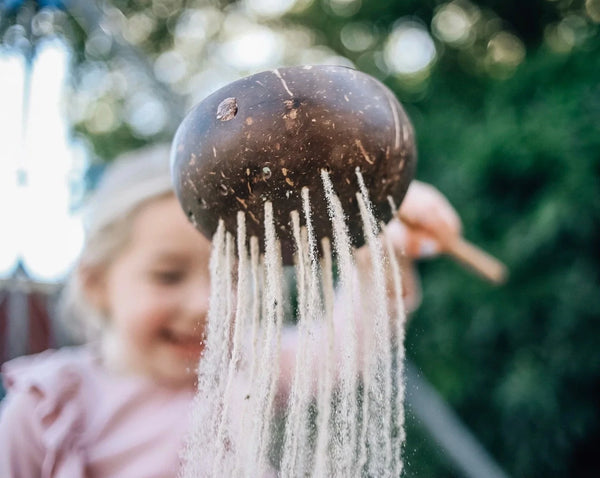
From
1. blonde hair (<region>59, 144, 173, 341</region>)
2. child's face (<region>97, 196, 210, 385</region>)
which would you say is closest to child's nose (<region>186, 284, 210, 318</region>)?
child's face (<region>97, 196, 210, 385</region>)

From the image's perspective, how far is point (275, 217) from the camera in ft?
1.84

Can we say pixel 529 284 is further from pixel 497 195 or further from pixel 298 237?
pixel 298 237

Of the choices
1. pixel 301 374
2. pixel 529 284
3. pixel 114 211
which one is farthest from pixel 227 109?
pixel 529 284

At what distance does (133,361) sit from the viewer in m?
1.14

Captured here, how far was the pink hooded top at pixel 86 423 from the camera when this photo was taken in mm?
1004

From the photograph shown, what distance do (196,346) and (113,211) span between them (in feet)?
1.11

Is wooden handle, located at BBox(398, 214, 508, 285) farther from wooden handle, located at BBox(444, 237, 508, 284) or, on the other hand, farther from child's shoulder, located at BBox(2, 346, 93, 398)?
child's shoulder, located at BBox(2, 346, 93, 398)

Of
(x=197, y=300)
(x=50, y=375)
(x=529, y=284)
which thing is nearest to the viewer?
(x=197, y=300)

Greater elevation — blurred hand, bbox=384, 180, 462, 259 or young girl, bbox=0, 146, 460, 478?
blurred hand, bbox=384, 180, 462, 259

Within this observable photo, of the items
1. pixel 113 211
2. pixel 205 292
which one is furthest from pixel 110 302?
pixel 205 292

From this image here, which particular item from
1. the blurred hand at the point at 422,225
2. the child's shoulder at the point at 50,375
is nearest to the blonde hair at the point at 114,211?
the child's shoulder at the point at 50,375

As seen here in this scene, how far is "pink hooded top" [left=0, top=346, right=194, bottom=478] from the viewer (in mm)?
1004

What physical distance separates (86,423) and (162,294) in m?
0.29

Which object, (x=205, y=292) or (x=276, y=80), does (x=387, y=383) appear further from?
(x=205, y=292)
